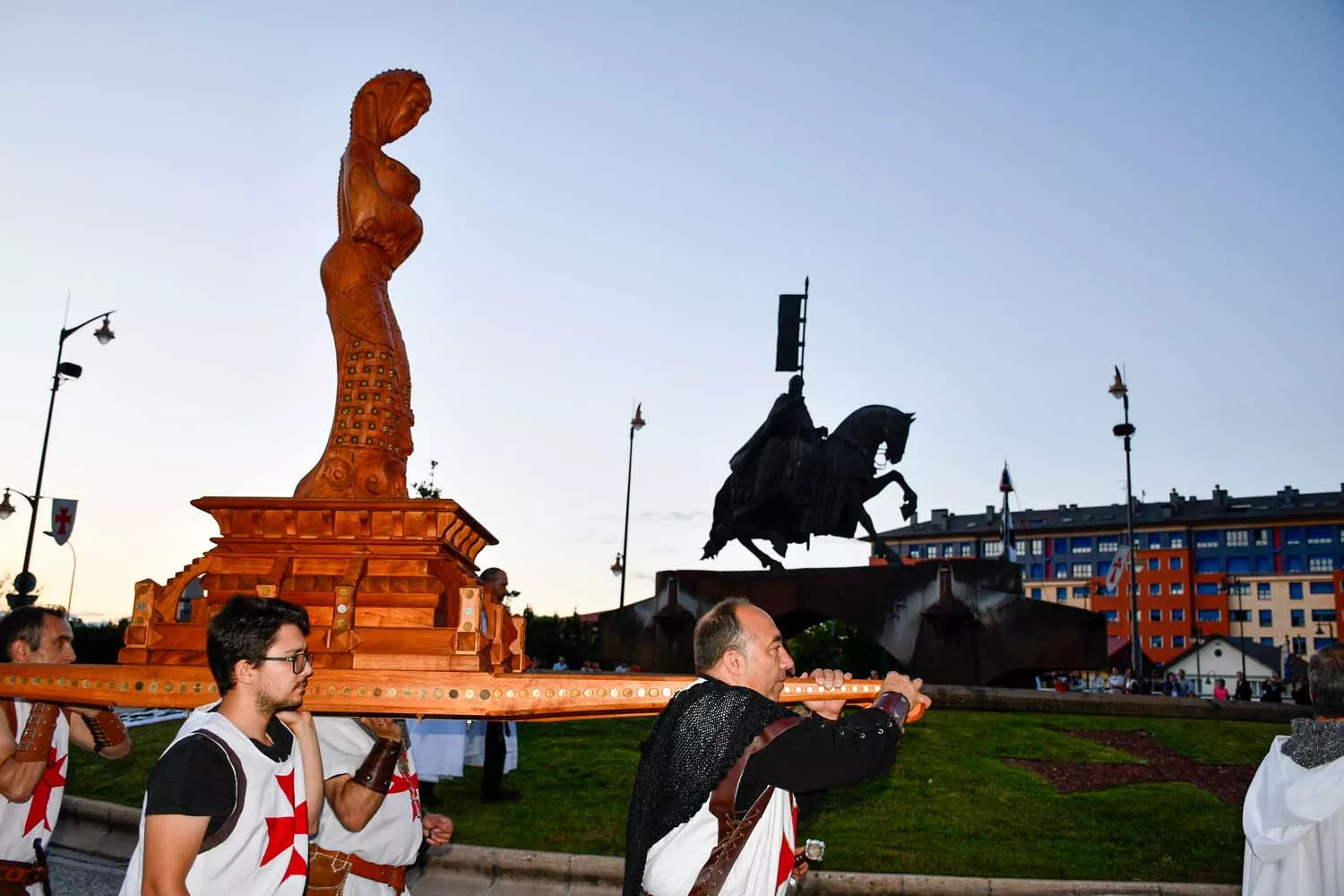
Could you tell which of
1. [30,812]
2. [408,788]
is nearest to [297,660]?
[408,788]

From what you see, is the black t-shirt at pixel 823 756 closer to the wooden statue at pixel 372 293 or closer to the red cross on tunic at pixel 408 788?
the red cross on tunic at pixel 408 788

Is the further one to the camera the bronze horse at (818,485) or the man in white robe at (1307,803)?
the bronze horse at (818,485)

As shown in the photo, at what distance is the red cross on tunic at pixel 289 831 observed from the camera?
280 centimetres

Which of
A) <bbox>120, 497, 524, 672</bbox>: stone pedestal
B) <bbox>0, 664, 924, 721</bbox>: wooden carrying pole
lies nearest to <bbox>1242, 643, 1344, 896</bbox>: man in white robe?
<bbox>0, 664, 924, 721</bbox>: wooden carrying pole

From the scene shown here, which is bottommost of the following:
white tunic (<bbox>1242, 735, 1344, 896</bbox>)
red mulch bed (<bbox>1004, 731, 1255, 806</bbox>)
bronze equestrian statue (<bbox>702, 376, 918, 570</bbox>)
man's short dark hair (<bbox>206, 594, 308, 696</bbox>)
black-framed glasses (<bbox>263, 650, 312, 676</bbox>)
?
red mulch bed (<bbox>1004, 731, 1255, 806</bbox>)

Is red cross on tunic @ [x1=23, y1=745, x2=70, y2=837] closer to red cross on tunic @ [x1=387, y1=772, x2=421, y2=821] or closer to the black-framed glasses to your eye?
red cross on tunic @ [x1=387, y1=772, x2=421, y2=821]

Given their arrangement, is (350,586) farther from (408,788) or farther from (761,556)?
(761,556)

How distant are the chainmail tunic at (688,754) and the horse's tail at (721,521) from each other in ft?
57.2

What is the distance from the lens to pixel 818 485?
19828 millimetres

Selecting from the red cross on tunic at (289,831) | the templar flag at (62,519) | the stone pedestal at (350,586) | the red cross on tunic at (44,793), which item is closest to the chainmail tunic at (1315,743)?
the stone pedestal at (350,586)

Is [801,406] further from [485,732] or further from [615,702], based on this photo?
[615,702]

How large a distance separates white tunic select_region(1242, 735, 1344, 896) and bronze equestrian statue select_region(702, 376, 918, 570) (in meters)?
15.0

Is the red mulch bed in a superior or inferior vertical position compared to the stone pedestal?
inferior

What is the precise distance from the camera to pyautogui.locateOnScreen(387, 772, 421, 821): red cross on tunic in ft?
13.1
